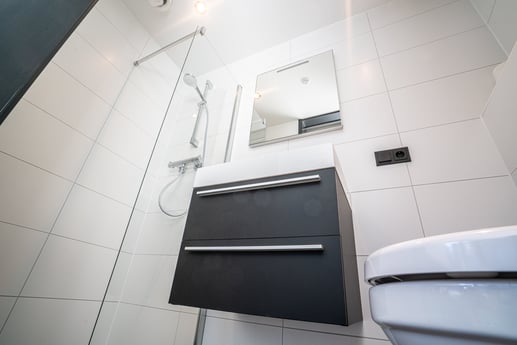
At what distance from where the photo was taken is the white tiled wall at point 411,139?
0.89m

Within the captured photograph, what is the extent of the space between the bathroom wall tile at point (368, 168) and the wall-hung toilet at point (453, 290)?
0.69m

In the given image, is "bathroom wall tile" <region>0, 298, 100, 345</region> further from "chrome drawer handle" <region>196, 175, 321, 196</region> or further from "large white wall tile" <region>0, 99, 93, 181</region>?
"chrome drawer handle" <region>196, 175, 321, 196</region>

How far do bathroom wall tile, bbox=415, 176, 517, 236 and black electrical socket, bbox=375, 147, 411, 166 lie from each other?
165 mm

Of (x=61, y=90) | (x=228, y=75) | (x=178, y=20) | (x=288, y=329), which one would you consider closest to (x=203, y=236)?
(x=288, y=329)

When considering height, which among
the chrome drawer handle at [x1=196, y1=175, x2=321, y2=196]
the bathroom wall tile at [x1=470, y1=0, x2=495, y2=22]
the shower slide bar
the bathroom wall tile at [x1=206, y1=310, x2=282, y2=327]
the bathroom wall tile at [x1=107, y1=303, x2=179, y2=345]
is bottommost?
the bathroom wall tile at [x1=107, y1=303, x2=179, y2=345]

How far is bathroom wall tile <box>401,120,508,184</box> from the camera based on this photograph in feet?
3.04

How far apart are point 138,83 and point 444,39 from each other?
2008mm

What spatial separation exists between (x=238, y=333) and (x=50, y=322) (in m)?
0.84

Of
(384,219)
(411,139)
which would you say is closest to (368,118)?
(411,139)

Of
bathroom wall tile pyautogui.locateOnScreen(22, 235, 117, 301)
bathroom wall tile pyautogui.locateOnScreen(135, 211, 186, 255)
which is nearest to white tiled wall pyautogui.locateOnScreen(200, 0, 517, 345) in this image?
bathroom wall tile pyautogui.locateOnScreen(135, 211, 186, 255)

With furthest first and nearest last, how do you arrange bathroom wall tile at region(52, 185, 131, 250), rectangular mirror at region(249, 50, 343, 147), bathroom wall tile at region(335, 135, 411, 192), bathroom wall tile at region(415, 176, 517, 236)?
rectangular mirror at region(249, 50, 343, 147) < bathroom wall tile at region(52, 185, 131, 250) < bathroom wall tile at region(335, 135, 411, 192) < bathroom wall tile at region(415, 176, 517, 236)

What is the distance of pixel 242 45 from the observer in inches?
77.0

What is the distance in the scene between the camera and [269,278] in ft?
2.31

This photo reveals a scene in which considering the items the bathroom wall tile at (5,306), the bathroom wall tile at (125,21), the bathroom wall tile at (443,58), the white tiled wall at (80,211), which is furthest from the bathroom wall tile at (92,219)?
the bathroom wall tile at (443,58)
